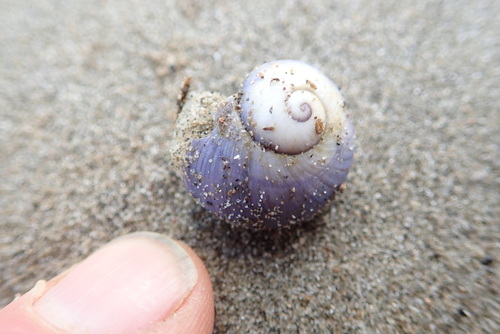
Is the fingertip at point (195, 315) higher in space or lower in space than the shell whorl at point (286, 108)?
lower

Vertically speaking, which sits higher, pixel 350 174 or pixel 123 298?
pixel 350 174

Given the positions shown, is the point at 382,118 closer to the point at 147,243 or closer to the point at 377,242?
the point at 377,242

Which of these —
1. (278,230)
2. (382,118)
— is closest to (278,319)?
(278,230)

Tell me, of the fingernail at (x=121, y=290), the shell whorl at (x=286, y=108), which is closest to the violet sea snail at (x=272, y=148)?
the shell whorl at (x=286, y=108)

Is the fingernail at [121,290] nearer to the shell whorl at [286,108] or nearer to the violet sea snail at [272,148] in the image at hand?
the violet sea snail at [272,148]

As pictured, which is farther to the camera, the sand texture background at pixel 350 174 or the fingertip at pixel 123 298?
the sand texture background at pixel 350 174

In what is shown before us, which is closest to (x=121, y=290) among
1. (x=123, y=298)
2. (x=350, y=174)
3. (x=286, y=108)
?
(x=123, y=298)

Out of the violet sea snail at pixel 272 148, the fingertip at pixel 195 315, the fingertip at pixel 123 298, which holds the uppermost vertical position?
the violet sea snail at pixel 272 148

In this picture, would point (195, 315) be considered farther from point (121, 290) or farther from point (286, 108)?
point (286, 108)
